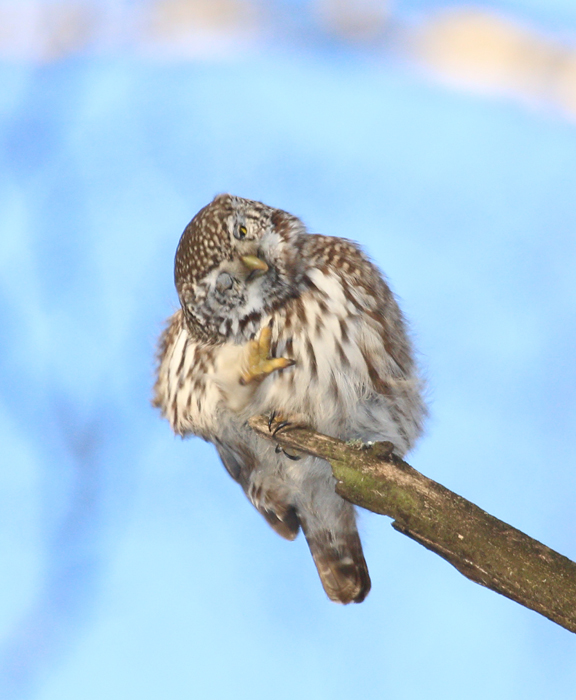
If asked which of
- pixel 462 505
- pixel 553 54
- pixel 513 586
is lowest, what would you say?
pixel 513 586

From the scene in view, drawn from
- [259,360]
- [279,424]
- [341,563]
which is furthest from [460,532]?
[341,563]

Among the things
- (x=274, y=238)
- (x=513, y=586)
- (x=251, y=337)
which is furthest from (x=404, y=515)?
(x=274, y=238)

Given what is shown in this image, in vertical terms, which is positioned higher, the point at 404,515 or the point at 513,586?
the point at 404,515

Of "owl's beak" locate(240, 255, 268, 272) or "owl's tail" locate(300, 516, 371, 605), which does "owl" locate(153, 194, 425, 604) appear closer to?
"owl's beak" locate(240, 255, 268, 272)

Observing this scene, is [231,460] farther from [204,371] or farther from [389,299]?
[389,299]

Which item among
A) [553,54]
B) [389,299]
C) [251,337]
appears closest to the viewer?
[251,337]

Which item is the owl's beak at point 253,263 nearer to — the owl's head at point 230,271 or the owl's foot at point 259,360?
the owl's head at point 230,271
